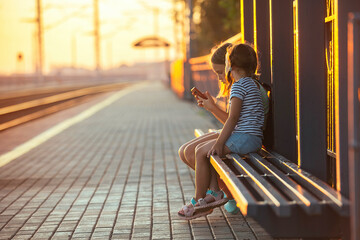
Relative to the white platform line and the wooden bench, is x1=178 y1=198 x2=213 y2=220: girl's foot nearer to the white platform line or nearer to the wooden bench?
the wooden bench

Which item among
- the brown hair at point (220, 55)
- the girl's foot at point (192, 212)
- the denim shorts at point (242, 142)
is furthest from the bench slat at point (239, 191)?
the brown hair at point (220, 55)

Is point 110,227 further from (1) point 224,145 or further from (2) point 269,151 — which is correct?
(2) point 269,151

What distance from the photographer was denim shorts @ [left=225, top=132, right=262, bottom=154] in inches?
181

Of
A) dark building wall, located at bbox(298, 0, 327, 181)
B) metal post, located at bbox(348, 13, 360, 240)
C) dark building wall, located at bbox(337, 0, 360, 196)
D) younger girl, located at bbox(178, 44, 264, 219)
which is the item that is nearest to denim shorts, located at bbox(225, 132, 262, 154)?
younger girl, located at bbox(178, 44, 264, 219)

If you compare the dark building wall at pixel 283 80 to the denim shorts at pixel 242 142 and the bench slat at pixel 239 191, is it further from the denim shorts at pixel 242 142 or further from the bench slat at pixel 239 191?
the bench slat at pixel 239 191

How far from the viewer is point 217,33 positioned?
28.8m

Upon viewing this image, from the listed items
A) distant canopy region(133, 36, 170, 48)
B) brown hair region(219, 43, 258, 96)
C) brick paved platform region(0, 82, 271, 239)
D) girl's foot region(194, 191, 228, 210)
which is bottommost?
brick paved platform region(0, 82, 271, 239)

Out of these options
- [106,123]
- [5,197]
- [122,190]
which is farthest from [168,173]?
[106,123]

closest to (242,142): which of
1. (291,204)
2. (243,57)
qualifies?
(243,57)

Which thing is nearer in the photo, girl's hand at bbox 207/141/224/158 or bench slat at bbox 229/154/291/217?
bench slat at bbox 229/154/291/217

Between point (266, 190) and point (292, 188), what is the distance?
0.50 feet

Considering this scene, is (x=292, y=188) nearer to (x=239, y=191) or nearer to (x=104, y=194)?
(x=239, y=191)

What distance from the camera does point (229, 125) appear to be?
4.44 metres

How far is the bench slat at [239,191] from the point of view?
3.02 meters
